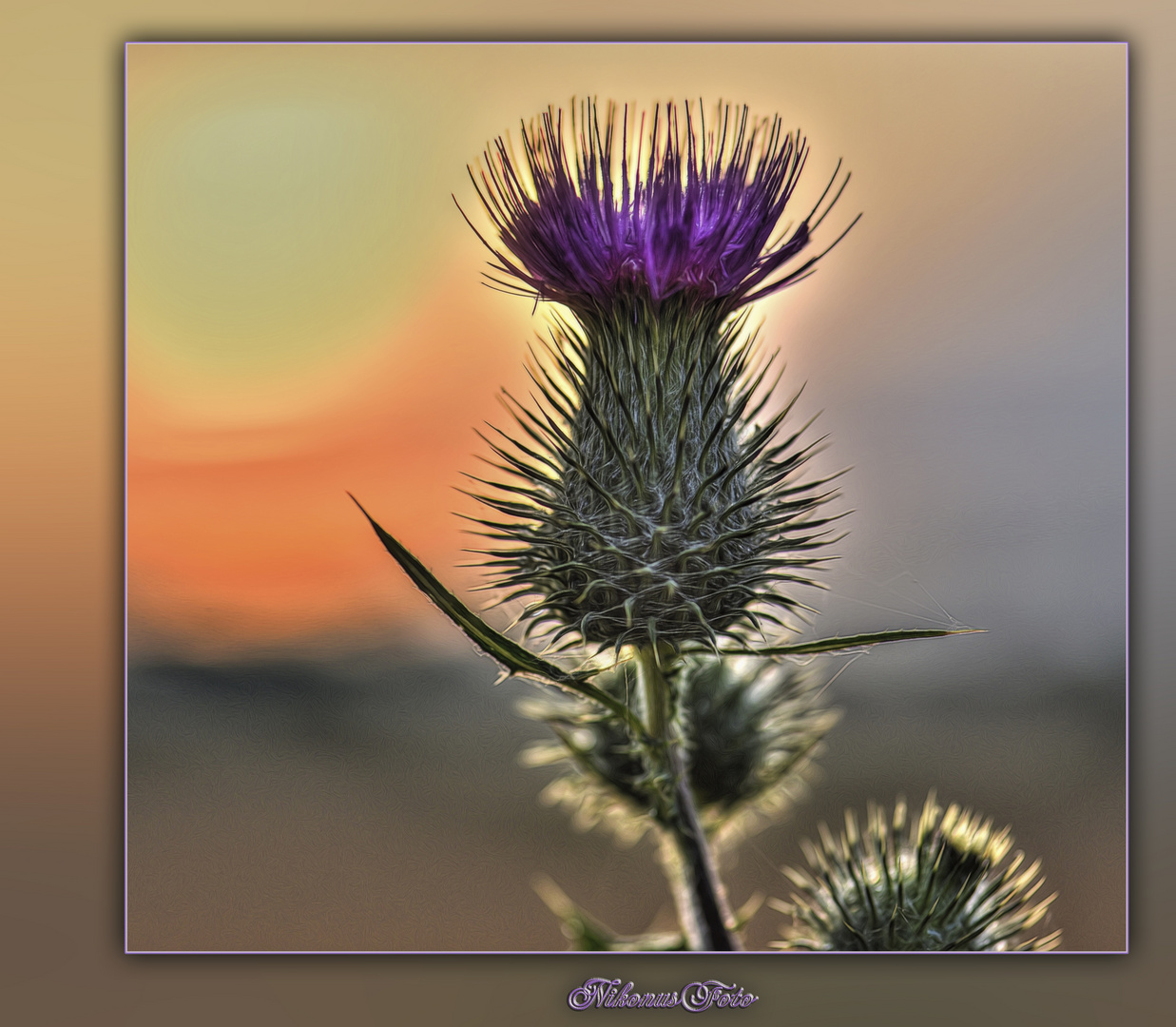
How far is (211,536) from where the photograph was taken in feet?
9.33

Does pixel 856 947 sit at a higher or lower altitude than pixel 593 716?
lower

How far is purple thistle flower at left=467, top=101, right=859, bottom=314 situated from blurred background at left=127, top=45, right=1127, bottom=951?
20 centimetres

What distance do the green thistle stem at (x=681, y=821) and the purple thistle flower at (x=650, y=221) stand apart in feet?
2.49

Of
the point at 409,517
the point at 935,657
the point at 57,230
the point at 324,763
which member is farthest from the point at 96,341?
the point at 935,657

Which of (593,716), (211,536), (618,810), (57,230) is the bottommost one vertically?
(618,810)

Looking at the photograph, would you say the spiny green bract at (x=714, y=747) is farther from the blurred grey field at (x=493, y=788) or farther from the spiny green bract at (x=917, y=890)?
the spiny green bract at (x=917, y=890)

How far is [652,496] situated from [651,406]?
0.19 meters

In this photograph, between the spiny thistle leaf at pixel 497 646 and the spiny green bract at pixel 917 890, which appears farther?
the spiny green bract at pixel 917 890

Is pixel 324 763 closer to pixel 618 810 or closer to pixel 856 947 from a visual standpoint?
pixel 618 810

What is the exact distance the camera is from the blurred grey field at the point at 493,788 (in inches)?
111

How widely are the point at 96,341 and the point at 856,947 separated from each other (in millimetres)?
2231

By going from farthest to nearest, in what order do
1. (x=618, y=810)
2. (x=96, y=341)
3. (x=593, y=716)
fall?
(x=96, y=341), (x=618, y=810), (x=593, y=716)

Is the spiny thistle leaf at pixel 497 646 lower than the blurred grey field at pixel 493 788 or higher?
higher

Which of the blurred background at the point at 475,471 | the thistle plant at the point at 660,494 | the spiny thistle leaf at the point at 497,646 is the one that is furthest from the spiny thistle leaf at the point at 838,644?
the blurred background at the point at 475,471
